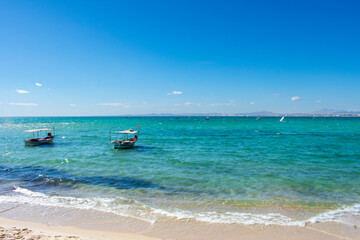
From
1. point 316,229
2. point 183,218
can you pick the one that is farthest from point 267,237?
point 183,218

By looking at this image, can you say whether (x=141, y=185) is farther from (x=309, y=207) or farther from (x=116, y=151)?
(x=116, y=151)

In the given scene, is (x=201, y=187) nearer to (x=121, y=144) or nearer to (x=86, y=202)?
(x=86, y=202)

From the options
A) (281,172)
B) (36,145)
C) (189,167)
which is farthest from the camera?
(36,145)

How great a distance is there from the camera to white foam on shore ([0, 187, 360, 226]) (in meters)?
9.21

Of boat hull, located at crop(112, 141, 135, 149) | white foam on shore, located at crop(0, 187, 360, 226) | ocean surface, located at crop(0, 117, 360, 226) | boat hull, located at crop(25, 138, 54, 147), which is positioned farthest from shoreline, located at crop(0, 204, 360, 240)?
boat hull, located at crop(25, 138, 54, 147)

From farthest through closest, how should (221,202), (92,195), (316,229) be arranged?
(92,195) < (221,202) < (316,229)

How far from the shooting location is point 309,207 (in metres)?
10.7

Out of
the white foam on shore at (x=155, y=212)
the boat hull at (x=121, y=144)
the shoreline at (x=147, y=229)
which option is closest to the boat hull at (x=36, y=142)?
the boat hull at (x=121, y=144)

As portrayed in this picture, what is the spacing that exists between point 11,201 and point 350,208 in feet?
55.5

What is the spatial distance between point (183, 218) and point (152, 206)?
2076 mm

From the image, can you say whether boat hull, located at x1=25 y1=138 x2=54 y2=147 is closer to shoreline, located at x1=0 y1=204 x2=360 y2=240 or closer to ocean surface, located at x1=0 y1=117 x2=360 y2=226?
ocean surface, located at x1=0 y1=117 x2=360 y2=226

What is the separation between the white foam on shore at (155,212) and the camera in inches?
363

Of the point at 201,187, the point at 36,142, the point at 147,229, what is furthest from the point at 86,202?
the point at 36,142

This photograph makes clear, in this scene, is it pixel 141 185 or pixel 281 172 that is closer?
pixel 141 185
